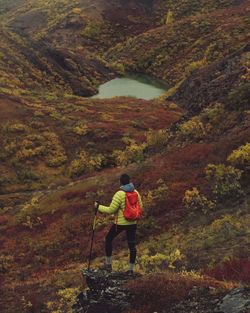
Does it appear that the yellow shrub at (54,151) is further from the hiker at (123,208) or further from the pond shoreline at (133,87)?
the pond shoreline at (133,87)

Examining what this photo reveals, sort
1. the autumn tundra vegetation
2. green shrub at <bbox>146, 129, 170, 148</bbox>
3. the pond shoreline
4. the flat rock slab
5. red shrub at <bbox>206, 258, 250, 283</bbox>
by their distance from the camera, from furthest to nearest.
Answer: the pond shoreline → green shrub at <bbox>146, 129, 170, 148</bbox> → the autumn tundra vegetation → red shrub at <bbox>206, 258, 250, 283</bbox> → the flat rock slab

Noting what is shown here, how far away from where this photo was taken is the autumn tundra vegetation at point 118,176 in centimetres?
1795

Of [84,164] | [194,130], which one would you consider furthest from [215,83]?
[84,164]

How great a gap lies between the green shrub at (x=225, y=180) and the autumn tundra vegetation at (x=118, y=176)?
2.3 inches

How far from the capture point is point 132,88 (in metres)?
96.6

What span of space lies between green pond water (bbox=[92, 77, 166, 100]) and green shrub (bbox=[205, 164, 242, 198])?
64150 mm

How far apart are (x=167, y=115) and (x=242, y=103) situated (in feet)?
107

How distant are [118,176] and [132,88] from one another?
67102 mm

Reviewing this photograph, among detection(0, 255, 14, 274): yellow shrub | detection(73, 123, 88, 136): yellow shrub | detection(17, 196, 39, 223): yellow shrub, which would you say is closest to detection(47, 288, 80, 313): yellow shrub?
detection(0, 255, 14, 274): yellow shrub

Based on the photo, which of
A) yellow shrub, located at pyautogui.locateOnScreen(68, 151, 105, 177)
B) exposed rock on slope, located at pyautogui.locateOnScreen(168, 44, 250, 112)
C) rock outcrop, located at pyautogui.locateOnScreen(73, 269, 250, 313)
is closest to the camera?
rock outcrop, located at pyautogui.locateOnScreen(73, 269, 250, 313)

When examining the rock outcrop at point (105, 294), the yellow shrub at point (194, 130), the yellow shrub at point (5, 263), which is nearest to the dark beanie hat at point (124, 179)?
the rock outcrop at point (105, 294)

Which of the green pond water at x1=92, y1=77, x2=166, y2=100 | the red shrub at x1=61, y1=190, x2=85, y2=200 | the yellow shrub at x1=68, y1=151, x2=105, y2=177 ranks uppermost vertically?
the green pond water at x1=92, y1=77, x2=166, y2=100

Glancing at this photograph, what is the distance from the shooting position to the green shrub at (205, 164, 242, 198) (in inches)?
883

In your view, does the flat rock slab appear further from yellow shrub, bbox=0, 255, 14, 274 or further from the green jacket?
yellow shrub, bbox=0, 255, 14, 274
